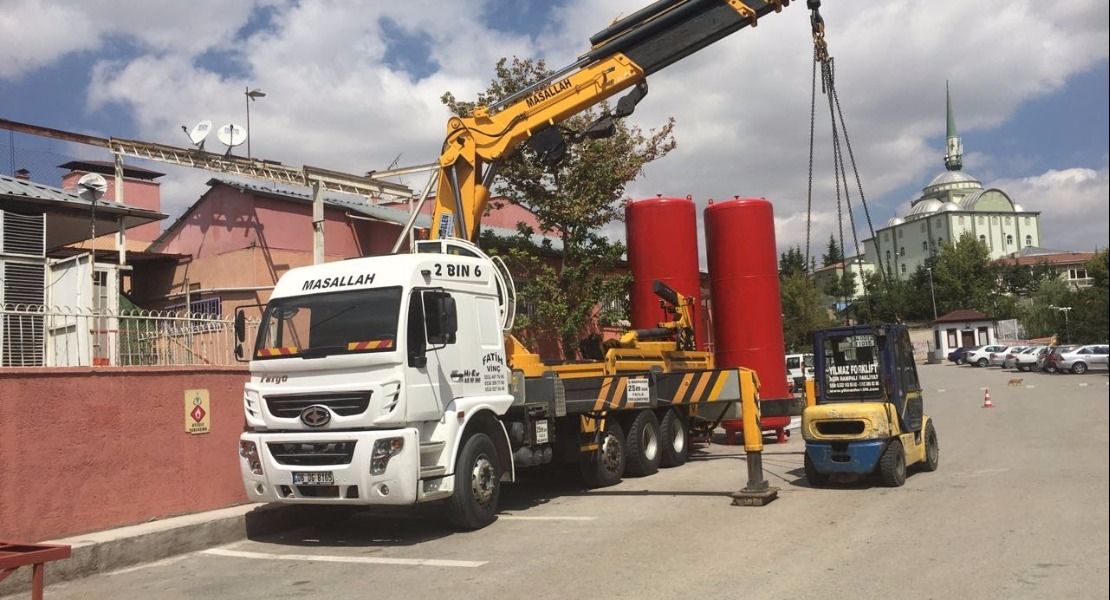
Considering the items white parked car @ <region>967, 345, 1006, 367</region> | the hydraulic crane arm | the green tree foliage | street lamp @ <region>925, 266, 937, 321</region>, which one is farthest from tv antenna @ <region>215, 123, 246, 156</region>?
street lamp @ <region>925, 266, 937, 321</region>

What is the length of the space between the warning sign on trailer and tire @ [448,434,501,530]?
3.60 meters

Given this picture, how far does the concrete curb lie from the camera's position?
26.5ft

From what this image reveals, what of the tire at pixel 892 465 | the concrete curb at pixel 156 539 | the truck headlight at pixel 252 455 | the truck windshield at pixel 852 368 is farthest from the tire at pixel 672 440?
the truck headlight at pixel 252 455

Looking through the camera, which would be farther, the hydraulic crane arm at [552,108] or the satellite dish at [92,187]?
the satellite dish at [92,187]

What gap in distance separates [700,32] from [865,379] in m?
5.67

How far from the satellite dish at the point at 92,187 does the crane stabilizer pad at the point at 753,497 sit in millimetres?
11728

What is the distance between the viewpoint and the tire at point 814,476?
11.4 metres

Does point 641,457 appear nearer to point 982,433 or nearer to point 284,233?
point 982,433

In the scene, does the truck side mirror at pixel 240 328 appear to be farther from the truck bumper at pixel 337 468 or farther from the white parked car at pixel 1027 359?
the white parked car at pixel 1027 359

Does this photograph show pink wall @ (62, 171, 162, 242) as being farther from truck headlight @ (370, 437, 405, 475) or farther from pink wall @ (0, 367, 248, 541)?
truck headlight @ (370, 437, 405, 475)

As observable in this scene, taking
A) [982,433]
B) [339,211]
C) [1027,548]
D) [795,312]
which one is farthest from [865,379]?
[795,312]

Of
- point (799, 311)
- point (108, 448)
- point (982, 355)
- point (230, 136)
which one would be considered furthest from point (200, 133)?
point (982, 355)

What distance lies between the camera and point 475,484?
31.6 feet

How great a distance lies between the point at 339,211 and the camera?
20250 mm
